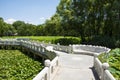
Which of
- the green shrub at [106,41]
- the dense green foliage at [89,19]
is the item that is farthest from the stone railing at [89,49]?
the dense green foliage at [89,19]

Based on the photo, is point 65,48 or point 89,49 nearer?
point 89,49

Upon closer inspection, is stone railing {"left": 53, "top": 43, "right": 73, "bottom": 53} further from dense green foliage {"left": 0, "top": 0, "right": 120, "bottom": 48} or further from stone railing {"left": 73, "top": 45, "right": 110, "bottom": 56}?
dense green foliage {"left": 0, "top": 0, "right": 120, "bottom": 48}

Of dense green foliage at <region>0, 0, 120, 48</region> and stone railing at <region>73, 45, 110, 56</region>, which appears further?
dense green foliage at <region>0, 0, 120, 48</region>

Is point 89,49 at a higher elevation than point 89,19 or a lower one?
lower

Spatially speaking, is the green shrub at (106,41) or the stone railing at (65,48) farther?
the green shrub at (106,41)

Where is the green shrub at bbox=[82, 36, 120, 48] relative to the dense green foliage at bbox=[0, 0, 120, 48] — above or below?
below

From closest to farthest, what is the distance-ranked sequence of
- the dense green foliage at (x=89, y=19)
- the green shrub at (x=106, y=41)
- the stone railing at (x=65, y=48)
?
the stone railing at (x=65, y=48) < the green shrub at (x=106, y=41) < the dense green foliage at (x=89, y=19)

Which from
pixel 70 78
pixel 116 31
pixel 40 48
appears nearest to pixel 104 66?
pixel 70 78

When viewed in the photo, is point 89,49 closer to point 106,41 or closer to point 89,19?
point 106,41

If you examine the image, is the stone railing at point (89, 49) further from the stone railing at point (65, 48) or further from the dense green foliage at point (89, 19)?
the dense green foliage at point (89, 19)

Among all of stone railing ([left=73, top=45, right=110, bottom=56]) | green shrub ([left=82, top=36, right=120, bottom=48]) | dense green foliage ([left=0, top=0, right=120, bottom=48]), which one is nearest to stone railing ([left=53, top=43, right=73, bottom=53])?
stone railing ([left=73, top=45, right=110, bottom=56])

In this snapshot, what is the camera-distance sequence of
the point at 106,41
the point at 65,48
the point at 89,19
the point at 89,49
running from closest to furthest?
the point at 89,49 < the point at 65,48 < the point at 106,41 < the point at 89,19

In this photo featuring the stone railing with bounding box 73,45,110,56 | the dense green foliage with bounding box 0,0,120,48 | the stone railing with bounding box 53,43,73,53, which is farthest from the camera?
the dense green foliage with bounding box 0,0,120,48

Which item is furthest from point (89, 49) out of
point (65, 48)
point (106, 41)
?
point (106, 41)
